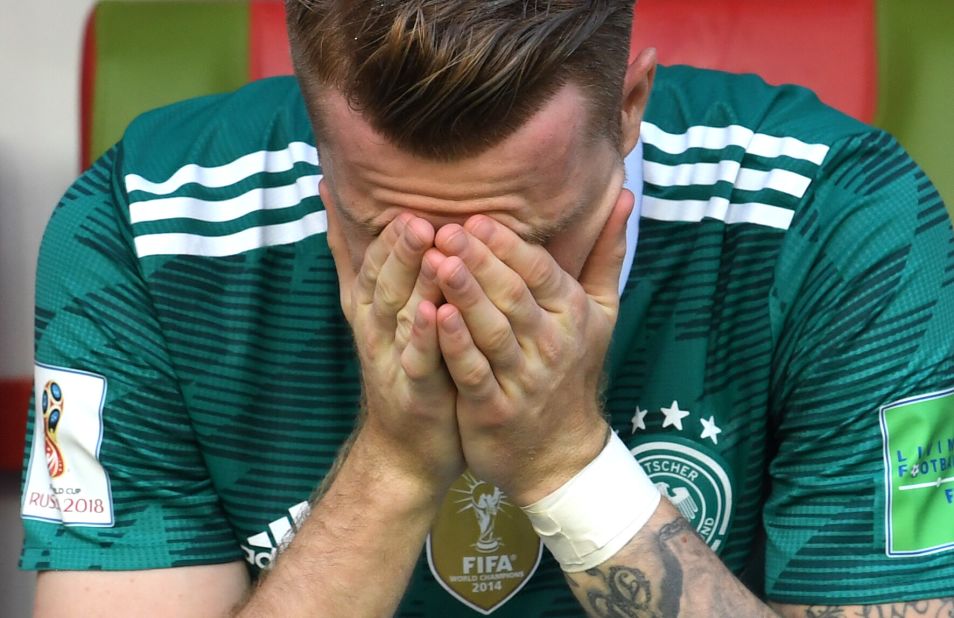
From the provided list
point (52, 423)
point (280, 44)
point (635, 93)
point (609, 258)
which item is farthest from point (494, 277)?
point (280, 44)

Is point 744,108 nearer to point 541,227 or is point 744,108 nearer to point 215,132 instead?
point 541,227

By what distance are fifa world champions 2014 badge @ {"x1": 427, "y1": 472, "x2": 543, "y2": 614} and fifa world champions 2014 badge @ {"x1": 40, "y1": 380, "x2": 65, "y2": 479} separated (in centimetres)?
32

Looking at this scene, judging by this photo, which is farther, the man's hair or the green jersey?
the green jersey

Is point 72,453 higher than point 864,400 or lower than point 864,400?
lower

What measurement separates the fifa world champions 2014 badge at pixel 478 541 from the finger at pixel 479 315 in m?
0.22

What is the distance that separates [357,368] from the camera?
1.07 m

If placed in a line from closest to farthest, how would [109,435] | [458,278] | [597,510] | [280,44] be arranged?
[458,278] < [597,510] < [109,435] < [280,44]

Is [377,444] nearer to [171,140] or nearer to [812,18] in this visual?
[171,140]

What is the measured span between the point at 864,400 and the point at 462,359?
34cm

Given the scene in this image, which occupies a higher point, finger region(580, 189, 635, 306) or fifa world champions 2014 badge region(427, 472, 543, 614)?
finger region(580, 189, 635, 306)

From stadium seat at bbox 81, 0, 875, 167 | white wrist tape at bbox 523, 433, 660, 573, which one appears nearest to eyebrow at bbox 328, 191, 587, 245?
white wrist tape at bbox 523, 433, 660, 573

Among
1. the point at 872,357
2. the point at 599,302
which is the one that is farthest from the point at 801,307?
the point at 599,302

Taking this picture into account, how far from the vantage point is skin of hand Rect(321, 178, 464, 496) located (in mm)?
842

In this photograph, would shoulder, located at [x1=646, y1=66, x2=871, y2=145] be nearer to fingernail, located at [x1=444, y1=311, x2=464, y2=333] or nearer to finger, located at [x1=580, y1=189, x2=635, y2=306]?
finger, located at [x1=580, y1=189, x2=635, y2=306]
